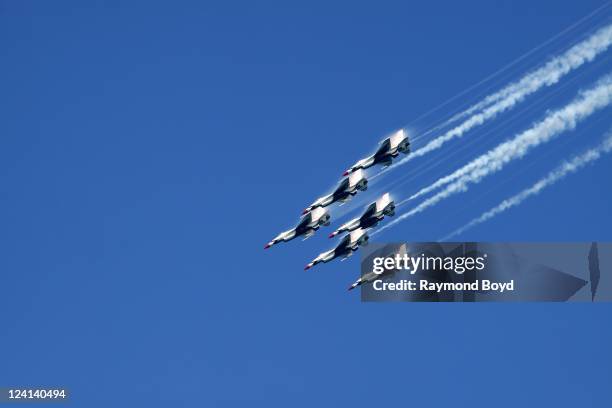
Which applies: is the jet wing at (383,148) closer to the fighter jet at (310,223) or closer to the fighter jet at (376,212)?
the fighter jet at (376,212)

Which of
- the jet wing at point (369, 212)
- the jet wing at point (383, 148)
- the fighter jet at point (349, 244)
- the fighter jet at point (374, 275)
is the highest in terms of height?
the jet wing at point (383, 148)

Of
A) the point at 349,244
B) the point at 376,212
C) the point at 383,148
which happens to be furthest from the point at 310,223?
the point at 383,148

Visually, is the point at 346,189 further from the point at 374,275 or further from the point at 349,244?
the point at 374,275

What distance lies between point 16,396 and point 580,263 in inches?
1552

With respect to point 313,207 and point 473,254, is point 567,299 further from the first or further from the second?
point 313,207

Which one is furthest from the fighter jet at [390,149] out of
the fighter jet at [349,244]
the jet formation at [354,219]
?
the fighter jet at [349,244]

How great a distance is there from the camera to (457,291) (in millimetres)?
85312

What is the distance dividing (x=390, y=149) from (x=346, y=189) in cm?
413

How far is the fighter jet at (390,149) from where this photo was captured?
82125mm

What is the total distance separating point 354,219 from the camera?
8481 centimetres

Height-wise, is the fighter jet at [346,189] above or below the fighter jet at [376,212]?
above

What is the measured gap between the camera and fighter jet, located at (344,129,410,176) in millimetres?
82125

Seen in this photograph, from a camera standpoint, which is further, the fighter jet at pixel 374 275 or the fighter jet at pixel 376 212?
the fighter jet at pixel 374 275

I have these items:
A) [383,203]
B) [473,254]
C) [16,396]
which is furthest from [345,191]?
[16,396]
